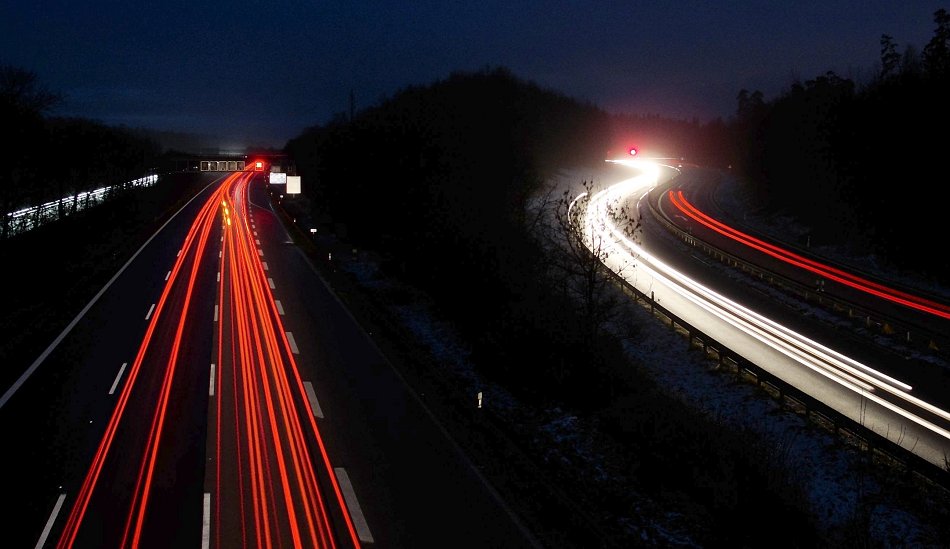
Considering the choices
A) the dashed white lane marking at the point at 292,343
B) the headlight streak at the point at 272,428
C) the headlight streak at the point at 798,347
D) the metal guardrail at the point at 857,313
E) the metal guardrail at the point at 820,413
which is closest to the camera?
the headlight streak at the point at 272,428

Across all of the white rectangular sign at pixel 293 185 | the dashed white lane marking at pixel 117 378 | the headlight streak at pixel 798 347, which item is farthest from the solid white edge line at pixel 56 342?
the white rectangular sign at pixel 293 185

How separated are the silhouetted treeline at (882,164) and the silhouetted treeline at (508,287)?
1622 cm

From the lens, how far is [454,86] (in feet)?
265

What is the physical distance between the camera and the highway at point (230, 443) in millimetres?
9953

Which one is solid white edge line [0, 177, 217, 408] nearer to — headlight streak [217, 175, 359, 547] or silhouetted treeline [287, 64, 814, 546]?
headlight streak [217, 175, 359, 547]

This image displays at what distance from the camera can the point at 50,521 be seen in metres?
10.0

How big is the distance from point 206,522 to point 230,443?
3.07m

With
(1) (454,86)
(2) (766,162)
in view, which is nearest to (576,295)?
(2) (766,162)

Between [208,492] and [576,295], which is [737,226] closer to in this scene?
[576,295]

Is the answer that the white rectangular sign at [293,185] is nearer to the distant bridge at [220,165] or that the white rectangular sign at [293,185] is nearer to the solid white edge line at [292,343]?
the solid white edge line at [292,343]

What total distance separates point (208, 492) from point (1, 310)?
17.7 m

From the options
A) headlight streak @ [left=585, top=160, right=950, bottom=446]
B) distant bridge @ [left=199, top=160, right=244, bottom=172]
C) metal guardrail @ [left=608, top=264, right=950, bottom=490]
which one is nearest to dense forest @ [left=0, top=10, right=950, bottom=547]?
metal guardrail @ [left=608, top=264, right=950, bottom=490]

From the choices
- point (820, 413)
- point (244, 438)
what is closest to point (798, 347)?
point (820, 413)

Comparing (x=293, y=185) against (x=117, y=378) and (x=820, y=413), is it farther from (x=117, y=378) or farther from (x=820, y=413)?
(x=820, y=413)
